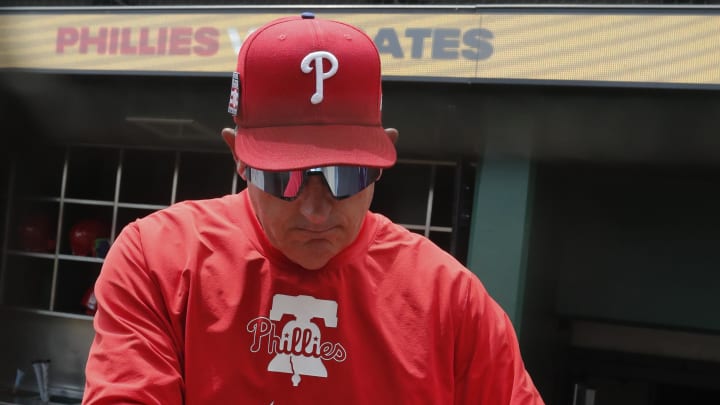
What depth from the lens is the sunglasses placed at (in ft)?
3.80

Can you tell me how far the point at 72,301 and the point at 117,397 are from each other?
5950mm

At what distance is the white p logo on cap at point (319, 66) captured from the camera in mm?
1141

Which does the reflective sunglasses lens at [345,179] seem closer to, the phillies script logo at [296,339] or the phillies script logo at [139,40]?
the phillies script logo at [296,339]

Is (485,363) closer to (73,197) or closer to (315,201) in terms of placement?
(315,201)

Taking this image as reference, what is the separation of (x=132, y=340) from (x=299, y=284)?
296 millimetres

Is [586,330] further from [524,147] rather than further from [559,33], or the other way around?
[559,33]

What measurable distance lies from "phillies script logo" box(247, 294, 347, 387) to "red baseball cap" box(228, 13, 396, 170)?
293 mm

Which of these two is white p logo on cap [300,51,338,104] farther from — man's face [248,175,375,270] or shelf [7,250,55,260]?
shelf [7,250,55,260]

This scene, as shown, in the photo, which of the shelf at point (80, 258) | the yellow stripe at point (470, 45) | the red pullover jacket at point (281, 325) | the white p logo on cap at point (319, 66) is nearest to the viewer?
the white p logo on cap at point (319, 66)

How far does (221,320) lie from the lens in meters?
1.28

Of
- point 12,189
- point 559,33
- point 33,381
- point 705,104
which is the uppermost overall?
point 559,33

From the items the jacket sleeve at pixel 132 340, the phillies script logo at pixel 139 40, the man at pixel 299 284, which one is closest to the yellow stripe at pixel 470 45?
the phillies script logo at pixel 139 40

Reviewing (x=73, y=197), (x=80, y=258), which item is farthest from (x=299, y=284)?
(x=73, y=197)

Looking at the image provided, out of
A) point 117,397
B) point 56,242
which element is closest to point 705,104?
point 117,397
